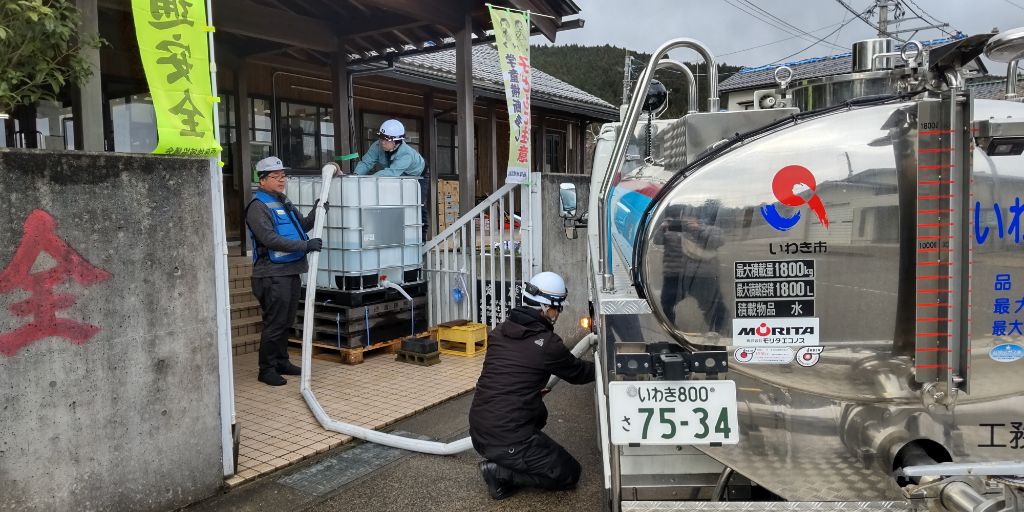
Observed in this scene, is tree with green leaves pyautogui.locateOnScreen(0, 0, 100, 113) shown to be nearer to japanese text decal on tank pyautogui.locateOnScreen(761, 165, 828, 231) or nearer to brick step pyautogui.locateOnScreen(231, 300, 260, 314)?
brick step pyautogui.locateOnScreen(231, 300, 260, 314)

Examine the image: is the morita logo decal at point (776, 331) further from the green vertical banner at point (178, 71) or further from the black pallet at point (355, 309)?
the black pallet at point (355, 309)

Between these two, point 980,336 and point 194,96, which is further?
point 194,96

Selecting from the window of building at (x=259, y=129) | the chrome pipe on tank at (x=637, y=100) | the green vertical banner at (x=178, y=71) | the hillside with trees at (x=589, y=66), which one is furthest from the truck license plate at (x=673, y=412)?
the hillside with trees at (x=589, y=66)

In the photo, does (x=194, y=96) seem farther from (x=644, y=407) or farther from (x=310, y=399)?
(x=644, y=407)

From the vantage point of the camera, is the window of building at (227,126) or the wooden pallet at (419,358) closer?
the wooden pallet at (419,358)

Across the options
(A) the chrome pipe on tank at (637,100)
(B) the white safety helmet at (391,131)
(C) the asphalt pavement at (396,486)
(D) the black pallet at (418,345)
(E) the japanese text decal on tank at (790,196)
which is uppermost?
(B) the white safety helmet at (391,131)

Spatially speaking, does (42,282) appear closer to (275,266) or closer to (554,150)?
(275,266)

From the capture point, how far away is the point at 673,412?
2.59 m

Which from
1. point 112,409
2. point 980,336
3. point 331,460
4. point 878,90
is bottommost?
point 331,460

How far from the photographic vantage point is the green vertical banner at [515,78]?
7.34 metres

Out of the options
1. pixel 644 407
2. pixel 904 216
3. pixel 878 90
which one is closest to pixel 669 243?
pixel 644 407

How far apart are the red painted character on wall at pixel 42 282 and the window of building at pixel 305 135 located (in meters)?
7.60

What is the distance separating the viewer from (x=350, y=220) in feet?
22.2

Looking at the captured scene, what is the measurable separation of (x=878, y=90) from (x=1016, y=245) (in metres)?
0.99
